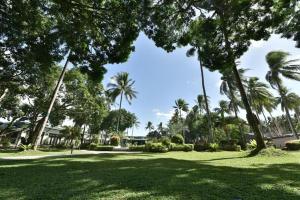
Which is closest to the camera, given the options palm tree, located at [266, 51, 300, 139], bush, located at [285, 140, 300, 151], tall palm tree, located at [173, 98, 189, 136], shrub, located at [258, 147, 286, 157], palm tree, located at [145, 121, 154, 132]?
shrub, located at [258, 147, 286, 157]

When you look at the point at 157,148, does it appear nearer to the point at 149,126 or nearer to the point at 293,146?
the point at 293,146

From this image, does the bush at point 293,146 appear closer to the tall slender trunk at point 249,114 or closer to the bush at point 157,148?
the tall slender trunk at point 249,114

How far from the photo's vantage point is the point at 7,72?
21.0 m

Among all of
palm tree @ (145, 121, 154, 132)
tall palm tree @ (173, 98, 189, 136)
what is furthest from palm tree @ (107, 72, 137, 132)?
palm tree @ (145, 121, 154, 132)

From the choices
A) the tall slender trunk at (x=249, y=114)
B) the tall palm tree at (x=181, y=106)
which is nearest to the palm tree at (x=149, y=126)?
the tall palm tree at (x=181, y=106)

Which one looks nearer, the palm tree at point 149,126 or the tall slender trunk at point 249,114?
the tall slender trunk at point 249,114

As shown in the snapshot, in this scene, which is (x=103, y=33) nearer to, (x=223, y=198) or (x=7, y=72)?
(x=223, y=198)

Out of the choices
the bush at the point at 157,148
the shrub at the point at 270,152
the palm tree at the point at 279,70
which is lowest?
the shrub at the point at 270,152

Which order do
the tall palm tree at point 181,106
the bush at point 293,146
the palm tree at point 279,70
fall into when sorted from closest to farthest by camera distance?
the bush at point 293,146 → the palm tree at point 279,70 → the tall palm tree at point 181,106

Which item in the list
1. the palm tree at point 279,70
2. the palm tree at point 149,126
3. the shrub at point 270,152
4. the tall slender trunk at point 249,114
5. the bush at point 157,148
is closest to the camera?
the tall slender trunk at point 249,114

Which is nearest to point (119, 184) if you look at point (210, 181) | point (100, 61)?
point (210, 181)

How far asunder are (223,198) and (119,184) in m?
3.12

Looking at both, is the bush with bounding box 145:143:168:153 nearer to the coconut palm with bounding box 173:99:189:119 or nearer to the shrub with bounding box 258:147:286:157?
the shrub with bounding box 258:147:286:157

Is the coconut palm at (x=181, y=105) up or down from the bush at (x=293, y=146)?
up
